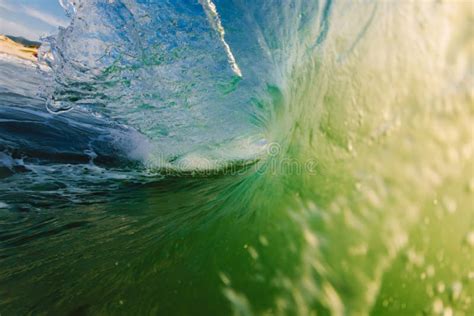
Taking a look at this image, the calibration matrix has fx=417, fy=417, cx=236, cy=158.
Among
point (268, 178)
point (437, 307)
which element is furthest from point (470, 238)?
point (268, 178)

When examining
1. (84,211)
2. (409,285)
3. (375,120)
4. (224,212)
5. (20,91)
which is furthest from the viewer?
(20,91)

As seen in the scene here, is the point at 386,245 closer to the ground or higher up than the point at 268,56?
closer to the ground

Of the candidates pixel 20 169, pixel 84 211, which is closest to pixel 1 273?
pixel 84 211

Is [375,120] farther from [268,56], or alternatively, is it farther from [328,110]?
[268,56]

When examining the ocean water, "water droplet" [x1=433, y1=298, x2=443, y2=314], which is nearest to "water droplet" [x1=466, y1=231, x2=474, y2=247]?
the ocean water

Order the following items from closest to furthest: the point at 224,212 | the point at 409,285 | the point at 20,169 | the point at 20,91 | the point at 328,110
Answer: the point at 409,285 < the point at 328,110 < the point at 224,212 < the point at 20,169 < the point at 20,91

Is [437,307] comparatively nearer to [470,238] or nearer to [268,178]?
[470,238]

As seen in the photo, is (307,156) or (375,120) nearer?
(375,120)

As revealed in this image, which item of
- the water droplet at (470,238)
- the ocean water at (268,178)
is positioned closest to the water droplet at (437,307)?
the ocean water at (268,178)

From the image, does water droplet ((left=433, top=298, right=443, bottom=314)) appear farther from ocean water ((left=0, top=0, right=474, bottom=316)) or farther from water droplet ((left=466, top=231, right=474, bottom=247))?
water droplet ((left=466, top=231, right=474, bottom=247))
